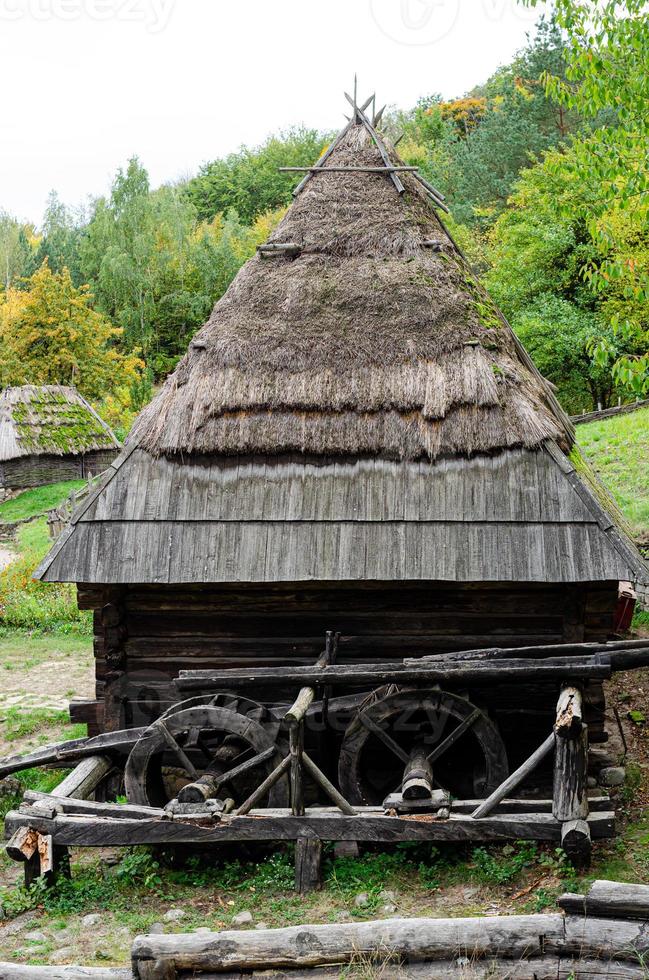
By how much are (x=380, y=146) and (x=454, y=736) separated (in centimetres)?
727

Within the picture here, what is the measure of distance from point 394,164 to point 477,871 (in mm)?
8283

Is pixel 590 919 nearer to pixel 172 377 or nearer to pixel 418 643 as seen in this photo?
pixel 418 643

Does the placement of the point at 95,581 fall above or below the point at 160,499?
below

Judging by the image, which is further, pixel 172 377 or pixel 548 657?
pixel 172 377

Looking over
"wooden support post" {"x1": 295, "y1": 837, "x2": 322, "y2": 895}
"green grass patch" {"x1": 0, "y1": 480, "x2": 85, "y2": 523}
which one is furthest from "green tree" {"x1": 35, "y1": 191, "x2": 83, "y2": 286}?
"wooden support post" {"x1": 295, "y1": 837, "x2": 322, "y2": 895}

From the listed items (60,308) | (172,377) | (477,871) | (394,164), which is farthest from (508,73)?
(477,871)

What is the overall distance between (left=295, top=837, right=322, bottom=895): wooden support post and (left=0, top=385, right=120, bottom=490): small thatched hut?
1047 inches

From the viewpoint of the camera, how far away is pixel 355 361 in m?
8.91

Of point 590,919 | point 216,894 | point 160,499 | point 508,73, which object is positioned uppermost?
point 508,73

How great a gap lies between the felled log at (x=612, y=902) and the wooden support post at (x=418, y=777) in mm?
1923

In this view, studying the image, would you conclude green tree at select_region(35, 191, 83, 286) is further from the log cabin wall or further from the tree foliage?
the log cabin wall

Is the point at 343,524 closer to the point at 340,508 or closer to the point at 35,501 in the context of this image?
the point at 340,508

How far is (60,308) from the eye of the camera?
1449 inches

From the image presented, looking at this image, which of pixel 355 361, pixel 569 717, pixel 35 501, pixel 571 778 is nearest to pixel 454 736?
pixel 571 778
